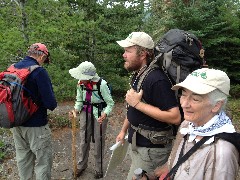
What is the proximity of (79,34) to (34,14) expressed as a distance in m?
1.99

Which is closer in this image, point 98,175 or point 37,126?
point 37,126

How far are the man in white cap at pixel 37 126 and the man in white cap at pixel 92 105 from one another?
0.84m

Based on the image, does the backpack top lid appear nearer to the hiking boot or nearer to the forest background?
the hiking boot

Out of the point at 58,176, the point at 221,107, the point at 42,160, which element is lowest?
Result: the point at 58,176

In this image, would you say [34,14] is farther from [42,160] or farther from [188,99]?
[188,99]

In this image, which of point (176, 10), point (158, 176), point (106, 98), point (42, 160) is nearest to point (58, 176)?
point (42, 160)

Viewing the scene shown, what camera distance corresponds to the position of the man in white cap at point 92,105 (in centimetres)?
511

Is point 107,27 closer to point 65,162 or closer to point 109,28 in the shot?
point 109,28

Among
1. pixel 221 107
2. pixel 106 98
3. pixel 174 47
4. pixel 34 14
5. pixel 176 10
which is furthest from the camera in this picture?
pixel 176 10

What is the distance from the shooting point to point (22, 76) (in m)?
4.02

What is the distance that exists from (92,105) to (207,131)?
3.45m

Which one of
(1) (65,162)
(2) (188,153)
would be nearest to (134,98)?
(2) (188,153)

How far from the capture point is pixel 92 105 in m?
5.33

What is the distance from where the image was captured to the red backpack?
4.00 metres
